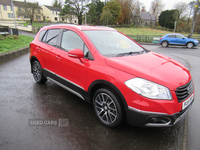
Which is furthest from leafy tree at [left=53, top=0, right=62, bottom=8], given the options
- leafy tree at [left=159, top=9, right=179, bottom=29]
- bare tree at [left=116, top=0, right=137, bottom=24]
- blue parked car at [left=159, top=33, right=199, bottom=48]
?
blue parked car at [left=159, top=33, right=199, bottom=48]

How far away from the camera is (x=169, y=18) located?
216 ft

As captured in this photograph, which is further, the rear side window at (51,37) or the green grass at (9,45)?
the green grass at (9,45)

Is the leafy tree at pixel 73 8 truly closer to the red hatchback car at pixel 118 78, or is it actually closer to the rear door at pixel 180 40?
the rear door at pixel 180 40

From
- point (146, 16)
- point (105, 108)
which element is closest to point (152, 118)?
point (105, 108)

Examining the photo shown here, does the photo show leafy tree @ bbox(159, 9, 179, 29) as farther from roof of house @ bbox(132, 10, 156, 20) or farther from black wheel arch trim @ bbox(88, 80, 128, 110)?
black wheel arch trim @ bbox(88, 80, 128, 110)

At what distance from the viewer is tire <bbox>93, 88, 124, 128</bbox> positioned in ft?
8.24

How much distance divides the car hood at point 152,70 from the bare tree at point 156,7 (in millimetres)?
92189

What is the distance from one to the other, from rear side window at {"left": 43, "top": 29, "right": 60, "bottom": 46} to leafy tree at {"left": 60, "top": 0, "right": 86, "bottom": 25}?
180ft

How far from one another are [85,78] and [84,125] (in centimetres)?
92

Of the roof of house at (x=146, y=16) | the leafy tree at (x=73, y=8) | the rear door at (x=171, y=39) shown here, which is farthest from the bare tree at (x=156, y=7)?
the rear door at (x=171, y=39)

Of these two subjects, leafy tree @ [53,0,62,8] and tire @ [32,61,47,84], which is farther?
leafy tree @ [53,0,62,8]

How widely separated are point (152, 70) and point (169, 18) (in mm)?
74582

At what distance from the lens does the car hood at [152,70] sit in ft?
7.45

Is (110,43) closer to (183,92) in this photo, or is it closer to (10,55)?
(183,92)
